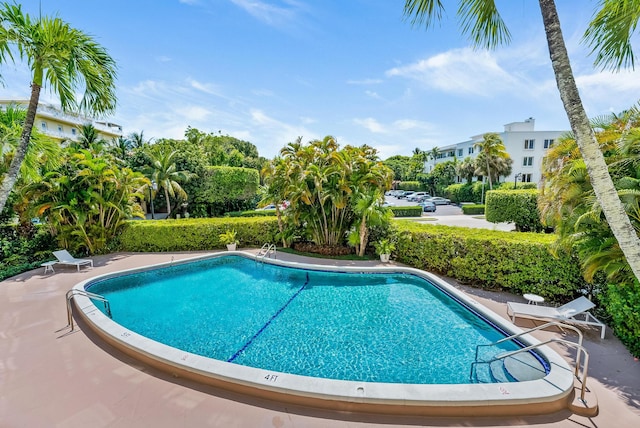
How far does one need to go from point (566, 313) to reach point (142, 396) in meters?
8.66

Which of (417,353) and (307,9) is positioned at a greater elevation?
(307,9)

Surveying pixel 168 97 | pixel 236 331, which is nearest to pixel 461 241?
pixel 236 331

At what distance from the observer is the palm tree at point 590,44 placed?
13.7ft

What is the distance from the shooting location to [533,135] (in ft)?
136

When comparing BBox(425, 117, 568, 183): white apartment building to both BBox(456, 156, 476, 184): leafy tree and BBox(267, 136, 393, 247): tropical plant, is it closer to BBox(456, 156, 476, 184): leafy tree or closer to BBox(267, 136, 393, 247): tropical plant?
BBox(456, 156, 476, 184): leafy tree

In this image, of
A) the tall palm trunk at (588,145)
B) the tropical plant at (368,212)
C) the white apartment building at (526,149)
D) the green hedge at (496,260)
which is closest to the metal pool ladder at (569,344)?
the tall palm trunk at (588,145)

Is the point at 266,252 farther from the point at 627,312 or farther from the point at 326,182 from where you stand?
the point at 627,312

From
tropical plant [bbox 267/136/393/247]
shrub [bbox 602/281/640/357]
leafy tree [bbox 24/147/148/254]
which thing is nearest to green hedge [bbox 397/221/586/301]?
shrub [bbox 602/281/640/357]

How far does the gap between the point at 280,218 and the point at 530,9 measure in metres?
12.2

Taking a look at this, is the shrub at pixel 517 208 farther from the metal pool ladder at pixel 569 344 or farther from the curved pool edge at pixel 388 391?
the curved pool edge at pixel 388 391

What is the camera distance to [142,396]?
445cm

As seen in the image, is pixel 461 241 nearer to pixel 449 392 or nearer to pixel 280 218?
pixel 449 392

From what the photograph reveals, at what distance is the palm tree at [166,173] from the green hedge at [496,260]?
21759mm

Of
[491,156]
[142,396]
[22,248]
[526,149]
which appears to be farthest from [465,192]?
[22,248]
